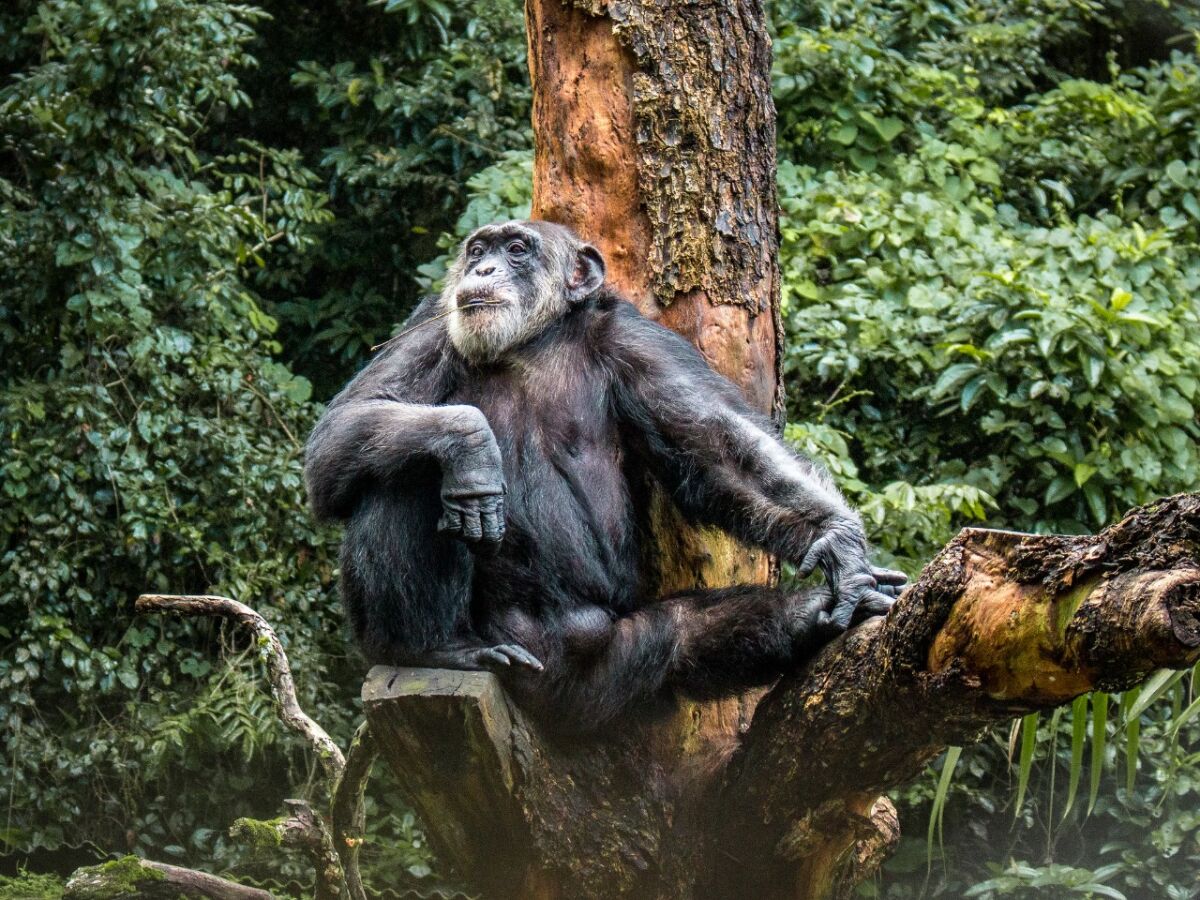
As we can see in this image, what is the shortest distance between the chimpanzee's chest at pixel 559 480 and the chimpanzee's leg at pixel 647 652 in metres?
0.12

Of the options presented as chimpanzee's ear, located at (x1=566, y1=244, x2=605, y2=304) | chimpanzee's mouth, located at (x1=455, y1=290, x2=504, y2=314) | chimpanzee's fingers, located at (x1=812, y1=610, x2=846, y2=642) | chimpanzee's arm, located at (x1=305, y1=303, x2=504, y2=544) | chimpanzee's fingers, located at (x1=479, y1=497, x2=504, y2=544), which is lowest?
chimpanzee's fingers, located at (x1=812, y1=610, x2=846, y2=642)

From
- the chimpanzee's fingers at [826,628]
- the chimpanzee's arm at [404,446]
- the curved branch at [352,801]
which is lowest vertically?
the curved branch at [352,801]

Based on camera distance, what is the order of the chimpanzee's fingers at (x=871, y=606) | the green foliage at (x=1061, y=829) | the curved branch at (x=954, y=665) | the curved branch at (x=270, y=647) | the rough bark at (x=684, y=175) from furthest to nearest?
the green foliage at (x=1061, y=829), the rough bark at (x=684, y=175), the curved branch at (x=270, y=647), the chimpanzee's fingers at (x=871, y=606), the curved branch at (x=954, y=665)

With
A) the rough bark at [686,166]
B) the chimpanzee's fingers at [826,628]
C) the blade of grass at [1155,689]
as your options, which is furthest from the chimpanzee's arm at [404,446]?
the blade of grass at [1155,689]

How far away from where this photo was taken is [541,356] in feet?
14.9

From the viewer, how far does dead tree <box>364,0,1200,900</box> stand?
9.42 ft

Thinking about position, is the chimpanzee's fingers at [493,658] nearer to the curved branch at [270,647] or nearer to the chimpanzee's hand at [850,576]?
the curved branch at [270,647]

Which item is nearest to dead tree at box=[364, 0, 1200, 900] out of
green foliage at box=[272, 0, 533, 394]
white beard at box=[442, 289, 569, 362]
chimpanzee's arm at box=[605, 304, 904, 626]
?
chimpanzee's arm at box=[605, 304, 904, 626]

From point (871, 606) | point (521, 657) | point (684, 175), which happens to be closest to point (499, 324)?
point (684, 175)

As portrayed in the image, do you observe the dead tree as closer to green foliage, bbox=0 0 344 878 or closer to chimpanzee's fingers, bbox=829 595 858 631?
chimpanzee's fingers, bbox=829 595 858 631

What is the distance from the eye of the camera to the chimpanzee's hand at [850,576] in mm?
3701

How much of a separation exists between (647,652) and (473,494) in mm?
707

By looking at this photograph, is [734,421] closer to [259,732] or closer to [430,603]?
[430,603]

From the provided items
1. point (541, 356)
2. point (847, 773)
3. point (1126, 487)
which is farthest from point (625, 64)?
point (1126, 487)
